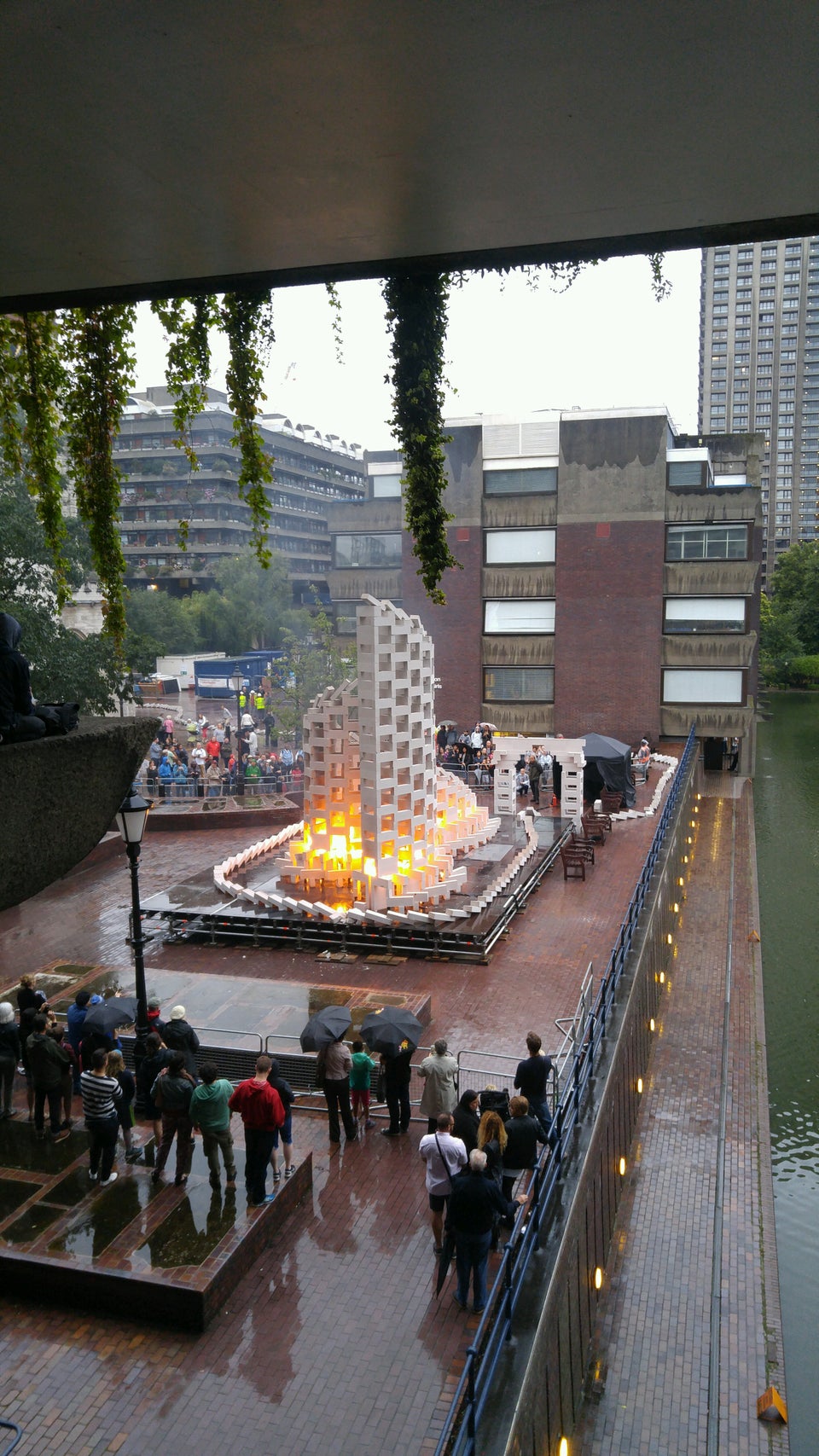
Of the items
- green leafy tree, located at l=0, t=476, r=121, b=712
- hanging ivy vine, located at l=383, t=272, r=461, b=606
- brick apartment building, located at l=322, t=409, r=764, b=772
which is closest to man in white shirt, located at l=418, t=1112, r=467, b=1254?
hanging ivy vine, located at l=383, t=272, r=461, b=606

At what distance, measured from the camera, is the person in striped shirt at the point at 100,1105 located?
822 cm

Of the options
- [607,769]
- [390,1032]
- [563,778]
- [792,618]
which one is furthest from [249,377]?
[792,618]

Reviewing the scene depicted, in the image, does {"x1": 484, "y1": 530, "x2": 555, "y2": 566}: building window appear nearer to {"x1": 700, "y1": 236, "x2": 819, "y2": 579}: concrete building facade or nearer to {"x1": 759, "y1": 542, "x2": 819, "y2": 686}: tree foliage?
{"x1": 759, "y1": 542, "x2": 819, "y2": 686}: tree foliage

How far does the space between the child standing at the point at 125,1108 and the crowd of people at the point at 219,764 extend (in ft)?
52.8

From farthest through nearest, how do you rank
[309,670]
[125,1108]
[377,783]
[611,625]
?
[611,625], [309,670], [377,783], [125,1108]

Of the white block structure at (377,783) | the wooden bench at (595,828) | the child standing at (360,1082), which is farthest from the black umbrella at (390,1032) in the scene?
the wooden bench at (595,828)

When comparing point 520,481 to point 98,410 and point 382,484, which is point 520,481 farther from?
point 98,410

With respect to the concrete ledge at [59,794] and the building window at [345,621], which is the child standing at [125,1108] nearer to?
the concrete ledge at [59,794]

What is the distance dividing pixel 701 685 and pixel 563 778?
14.1 metres

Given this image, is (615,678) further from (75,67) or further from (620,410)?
(75,67)

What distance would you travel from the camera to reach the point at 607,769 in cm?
2702

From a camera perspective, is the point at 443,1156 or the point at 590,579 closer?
the point at 443,1156

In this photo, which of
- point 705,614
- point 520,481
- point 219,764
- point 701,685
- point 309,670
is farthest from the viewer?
point 520,481

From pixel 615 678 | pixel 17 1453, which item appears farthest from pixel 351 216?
pixel 615 678
